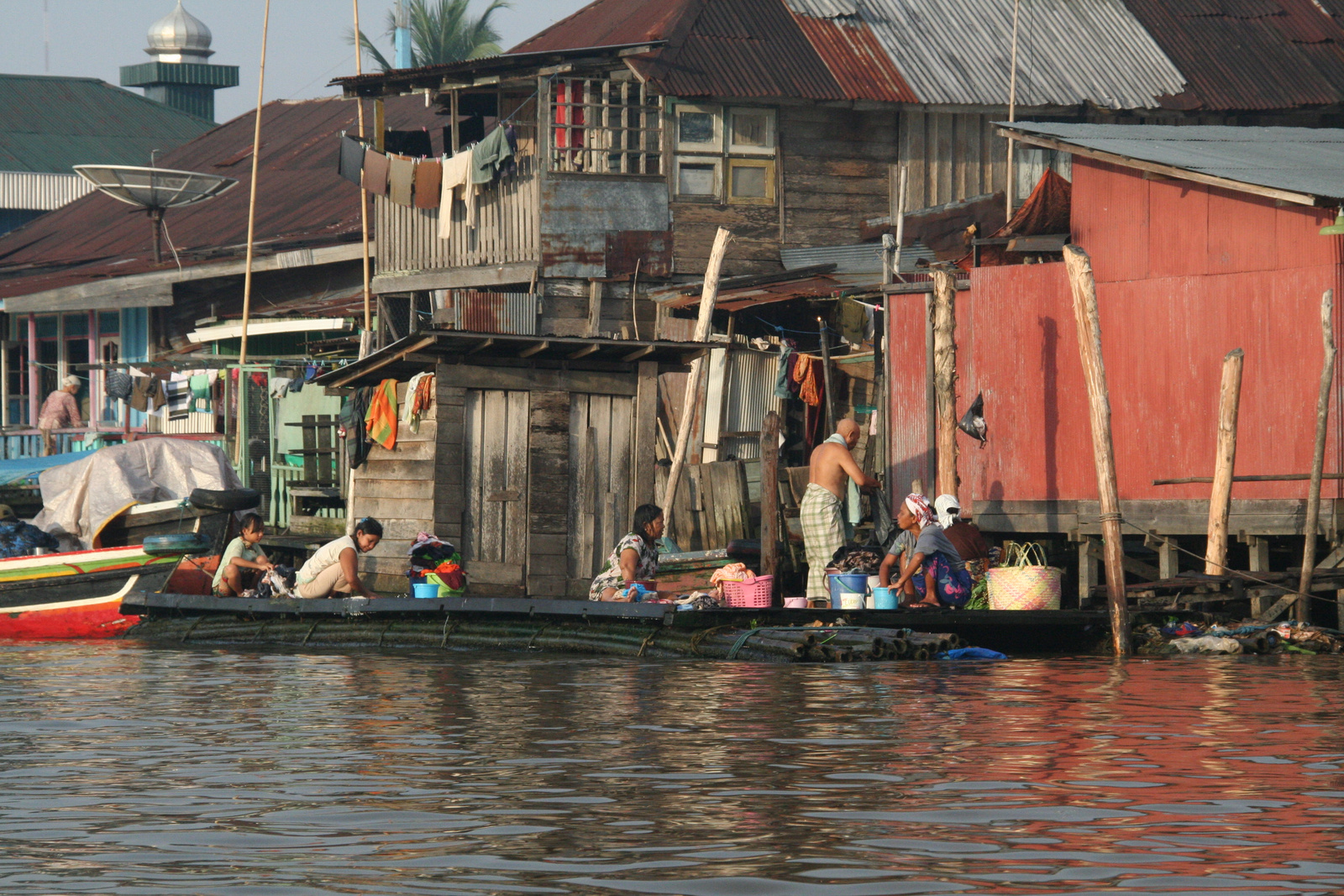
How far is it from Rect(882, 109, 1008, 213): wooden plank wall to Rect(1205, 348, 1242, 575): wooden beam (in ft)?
34.1

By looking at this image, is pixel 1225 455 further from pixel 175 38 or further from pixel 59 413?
pixel 175 38

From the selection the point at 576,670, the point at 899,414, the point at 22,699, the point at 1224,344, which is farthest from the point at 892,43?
the point at 22,699

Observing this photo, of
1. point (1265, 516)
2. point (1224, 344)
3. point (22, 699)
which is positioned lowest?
point (22, 699)

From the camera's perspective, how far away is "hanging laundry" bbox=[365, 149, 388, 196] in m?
24.8

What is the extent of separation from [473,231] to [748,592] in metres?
11.3

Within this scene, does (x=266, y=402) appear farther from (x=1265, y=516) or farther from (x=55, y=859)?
(x=55, y=859)

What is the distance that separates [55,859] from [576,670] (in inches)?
266

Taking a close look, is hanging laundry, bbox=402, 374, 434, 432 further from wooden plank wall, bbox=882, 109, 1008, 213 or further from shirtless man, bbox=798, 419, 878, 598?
wooden plank wall, bbox=882, 109, 1008, 213

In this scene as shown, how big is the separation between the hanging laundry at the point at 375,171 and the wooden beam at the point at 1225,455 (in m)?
13.7

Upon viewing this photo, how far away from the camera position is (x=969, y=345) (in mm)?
17219

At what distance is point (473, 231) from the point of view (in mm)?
24859

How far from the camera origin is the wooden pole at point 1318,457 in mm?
13547

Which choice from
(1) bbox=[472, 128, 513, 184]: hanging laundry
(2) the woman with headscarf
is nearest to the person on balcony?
(1) bbox=[472, 128, 513, 184]: hanging laundry

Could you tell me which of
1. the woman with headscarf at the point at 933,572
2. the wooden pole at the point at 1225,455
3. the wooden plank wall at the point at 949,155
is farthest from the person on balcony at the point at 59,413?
the wooden pole at the point at 1225,455
